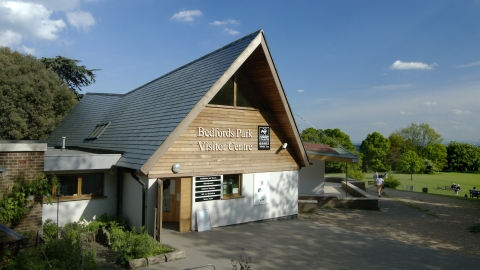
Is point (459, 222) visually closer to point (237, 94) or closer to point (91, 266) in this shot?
point (237, 94)

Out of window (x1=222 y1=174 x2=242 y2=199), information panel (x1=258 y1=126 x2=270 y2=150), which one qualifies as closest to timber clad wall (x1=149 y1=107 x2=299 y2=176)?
information panel (x1=258 y1=126 x2=270 y2=150)

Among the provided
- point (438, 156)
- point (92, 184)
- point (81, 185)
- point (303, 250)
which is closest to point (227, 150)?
point (303, 250)

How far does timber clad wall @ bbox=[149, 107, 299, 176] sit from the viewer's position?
11305 millimetres

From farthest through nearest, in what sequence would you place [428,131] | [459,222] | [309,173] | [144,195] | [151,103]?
[428,131], [309,173], [459,222], [151,103], [144,195]

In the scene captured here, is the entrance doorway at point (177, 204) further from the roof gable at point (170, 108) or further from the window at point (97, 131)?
the window at point (97, 131)

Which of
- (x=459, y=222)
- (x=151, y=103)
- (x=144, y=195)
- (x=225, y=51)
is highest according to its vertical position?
(x=225, y=51)

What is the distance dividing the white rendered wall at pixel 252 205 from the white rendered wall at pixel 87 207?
290 cm

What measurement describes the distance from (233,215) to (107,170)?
4701 millimetres

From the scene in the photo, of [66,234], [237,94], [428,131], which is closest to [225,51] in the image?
[237,94]

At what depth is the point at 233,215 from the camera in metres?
12.8

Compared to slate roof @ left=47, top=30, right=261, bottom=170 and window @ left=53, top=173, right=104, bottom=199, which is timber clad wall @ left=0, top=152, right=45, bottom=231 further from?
slate roof @ left=47, top=30, right=261, bottom=170

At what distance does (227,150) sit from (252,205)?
245cm

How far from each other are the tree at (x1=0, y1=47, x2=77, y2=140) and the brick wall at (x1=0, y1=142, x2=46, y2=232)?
23.6 m

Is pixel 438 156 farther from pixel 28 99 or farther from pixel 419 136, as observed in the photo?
pixel 28 99
